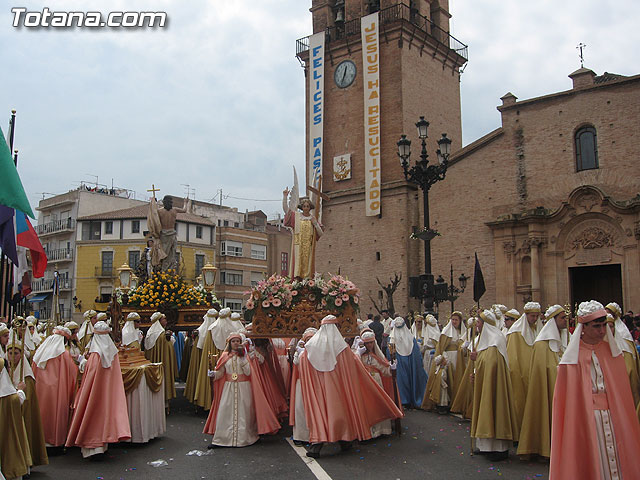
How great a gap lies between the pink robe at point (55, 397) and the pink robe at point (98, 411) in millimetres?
264

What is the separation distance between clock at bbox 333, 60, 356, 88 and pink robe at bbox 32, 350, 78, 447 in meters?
25.4

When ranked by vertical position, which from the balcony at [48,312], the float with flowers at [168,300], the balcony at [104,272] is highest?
the balcony at [104,272]

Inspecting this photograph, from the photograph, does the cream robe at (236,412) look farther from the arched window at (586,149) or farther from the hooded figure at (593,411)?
the arched window at (586,149)

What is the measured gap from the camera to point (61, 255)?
52250mm

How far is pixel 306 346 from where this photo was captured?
27.4 ft

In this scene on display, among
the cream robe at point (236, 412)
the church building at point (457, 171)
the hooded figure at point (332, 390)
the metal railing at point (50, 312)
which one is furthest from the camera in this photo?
Result: the metal railing at point (50, 312)

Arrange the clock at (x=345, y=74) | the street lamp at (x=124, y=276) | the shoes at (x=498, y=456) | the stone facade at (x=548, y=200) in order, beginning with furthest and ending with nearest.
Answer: the clock at (x=345, y=74) < the stone facade at (x=548, y=200) < the street lamp at (x=124, y=276) < the shoes at (x=498, y=456)

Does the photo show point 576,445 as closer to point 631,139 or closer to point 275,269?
point 631,139

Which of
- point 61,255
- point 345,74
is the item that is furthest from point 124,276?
point 61,255

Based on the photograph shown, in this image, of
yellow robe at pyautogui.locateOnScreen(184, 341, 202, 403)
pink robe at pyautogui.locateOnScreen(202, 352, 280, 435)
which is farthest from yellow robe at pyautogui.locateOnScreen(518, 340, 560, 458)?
yellow robe at pyautogui.locateOnScreen(184, 341, 202, 403)

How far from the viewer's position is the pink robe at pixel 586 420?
5.00m

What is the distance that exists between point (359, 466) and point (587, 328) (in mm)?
3627

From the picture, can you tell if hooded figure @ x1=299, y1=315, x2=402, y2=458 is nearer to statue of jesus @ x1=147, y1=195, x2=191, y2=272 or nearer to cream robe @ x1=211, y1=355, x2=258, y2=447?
cream robe @ x1=211, y1=355, x2=258, y2=447

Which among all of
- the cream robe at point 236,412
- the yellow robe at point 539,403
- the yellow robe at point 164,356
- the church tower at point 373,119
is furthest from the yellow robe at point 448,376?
the church tower at point 373,119
